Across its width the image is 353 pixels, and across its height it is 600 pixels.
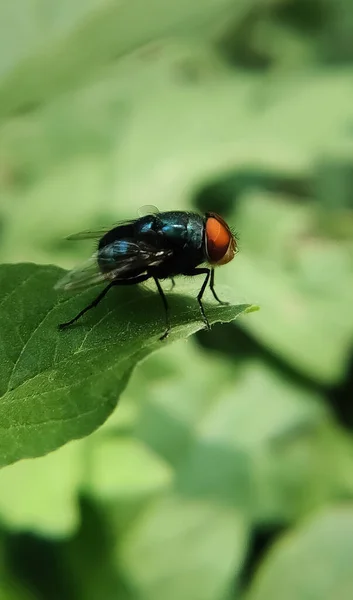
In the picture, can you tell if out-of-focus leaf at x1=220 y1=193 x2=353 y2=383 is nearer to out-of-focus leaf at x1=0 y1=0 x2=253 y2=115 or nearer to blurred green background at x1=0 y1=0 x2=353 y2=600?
blurred green background at x1=0 y1=0 x2=353 y2=600

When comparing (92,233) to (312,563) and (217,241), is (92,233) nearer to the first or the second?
(217,241)

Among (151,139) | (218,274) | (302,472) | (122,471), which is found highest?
(151,139)

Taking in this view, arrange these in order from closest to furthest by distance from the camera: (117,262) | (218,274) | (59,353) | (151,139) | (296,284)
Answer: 1. (59,353)
2. (117,262)
3. (218,274)
4. (296,284)
5. (151,139)

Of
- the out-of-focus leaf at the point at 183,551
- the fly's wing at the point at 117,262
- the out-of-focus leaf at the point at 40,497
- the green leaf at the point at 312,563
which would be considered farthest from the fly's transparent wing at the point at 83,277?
the green leaf at the point at 312,563

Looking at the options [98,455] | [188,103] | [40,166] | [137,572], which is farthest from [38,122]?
[137,572]

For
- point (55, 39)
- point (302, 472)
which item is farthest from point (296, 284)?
point (55, 39)
